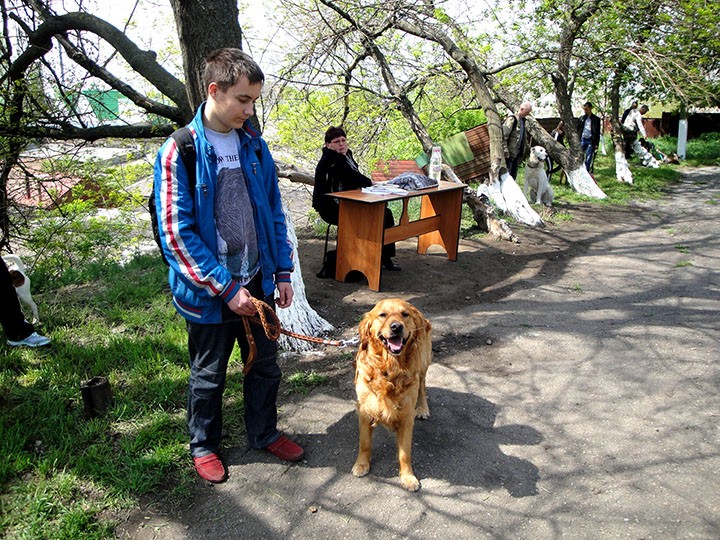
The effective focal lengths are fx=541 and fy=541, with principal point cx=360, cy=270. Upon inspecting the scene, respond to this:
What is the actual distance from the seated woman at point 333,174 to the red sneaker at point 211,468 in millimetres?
3871

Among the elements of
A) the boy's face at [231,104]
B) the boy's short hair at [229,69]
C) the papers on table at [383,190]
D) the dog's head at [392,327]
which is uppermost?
the boy's short hair at [229,69]

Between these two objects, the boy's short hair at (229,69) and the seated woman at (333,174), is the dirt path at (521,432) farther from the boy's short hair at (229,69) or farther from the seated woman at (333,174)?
the boy's short hair at (229,69)

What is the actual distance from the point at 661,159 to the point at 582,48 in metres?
8.46

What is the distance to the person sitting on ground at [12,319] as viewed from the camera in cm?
430

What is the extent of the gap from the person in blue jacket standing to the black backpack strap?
16mm

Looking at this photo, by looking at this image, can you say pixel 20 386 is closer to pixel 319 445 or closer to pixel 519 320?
pixel 319 445

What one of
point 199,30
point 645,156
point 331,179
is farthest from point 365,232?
point 645,156

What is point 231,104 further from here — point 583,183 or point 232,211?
point 583,183

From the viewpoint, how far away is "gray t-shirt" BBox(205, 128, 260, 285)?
2678mm

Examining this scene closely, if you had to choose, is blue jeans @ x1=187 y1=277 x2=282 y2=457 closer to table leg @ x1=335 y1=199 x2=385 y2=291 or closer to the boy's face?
the boy's face

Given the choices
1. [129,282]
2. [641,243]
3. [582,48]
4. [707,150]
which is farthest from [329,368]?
[707,150]

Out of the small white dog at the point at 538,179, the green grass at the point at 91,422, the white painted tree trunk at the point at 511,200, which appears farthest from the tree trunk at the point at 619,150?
the green grass at the point at 91,422

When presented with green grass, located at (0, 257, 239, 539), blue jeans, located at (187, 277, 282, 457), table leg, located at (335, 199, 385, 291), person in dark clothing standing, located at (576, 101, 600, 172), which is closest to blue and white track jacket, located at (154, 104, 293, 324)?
blue jeans, located at (187, 277, 282, 457)

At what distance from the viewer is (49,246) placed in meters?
6.79
